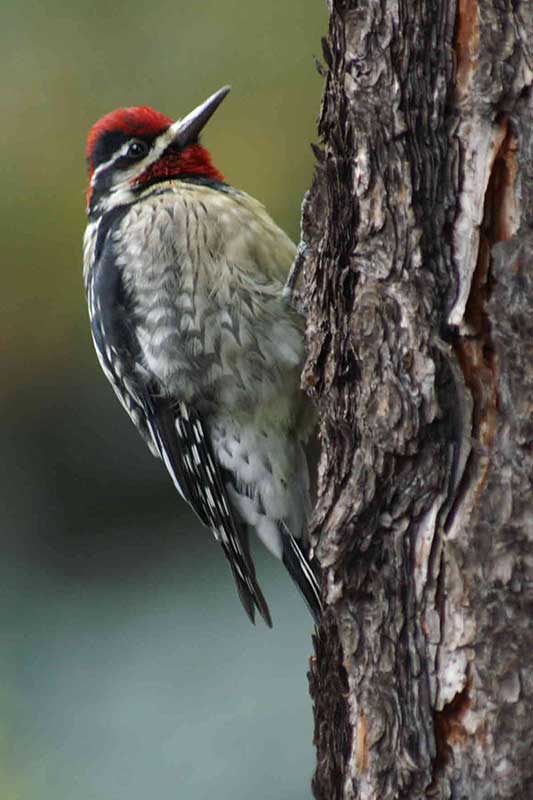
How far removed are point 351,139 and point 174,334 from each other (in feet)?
3.84

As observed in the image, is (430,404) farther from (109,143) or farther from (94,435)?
→ (94,435)

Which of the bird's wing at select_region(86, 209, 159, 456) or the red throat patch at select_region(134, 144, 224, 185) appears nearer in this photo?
the bird's wing at select_region(86, 209, 159, 456)

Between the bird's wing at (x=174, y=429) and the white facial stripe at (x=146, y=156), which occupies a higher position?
the white facial stripe at (x=146, y=156)

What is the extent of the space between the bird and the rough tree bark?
96 centimetres

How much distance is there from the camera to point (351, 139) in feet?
5.78

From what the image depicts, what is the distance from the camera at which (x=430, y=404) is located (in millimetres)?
1693

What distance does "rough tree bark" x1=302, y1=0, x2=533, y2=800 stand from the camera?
5.31 ft

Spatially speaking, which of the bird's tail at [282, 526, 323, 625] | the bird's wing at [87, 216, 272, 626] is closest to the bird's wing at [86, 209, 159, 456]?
the bird's wing at [87, 216, 272, 626]

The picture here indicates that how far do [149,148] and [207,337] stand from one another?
596 mm

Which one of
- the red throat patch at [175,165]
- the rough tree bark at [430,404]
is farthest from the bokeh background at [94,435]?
the rough tree bark at [430,404]

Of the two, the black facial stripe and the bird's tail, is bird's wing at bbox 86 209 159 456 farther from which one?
the bird's tail

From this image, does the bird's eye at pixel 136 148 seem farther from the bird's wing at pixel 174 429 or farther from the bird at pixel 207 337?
the bird's wing at pixel 174 429

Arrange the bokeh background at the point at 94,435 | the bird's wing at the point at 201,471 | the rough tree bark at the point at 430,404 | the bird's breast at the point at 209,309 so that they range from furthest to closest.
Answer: the bokeh background at the point at 94,435 → the bird's wing at the point at 201,471 → the bird's breast at the point at 209,309 → the rough tree bark at the point at 430,404

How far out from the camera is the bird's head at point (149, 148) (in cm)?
309
